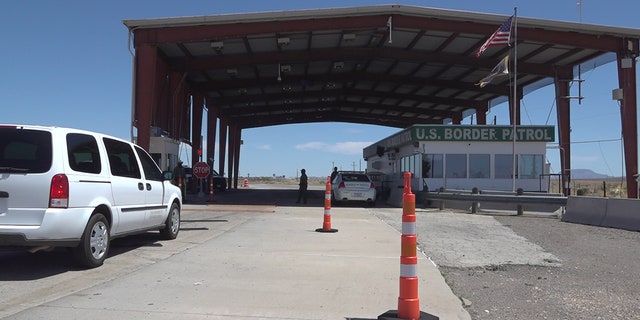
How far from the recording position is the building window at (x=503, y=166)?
24297 millimetres

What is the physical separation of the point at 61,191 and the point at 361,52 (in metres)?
22.6

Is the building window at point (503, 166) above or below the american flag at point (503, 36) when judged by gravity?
below

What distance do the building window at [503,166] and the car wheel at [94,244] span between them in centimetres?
2003

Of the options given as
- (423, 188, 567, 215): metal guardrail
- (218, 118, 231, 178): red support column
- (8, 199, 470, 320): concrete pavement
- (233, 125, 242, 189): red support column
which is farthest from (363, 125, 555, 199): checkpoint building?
(233, 125, 242, 189): red support column

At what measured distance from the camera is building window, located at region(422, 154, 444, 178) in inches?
957

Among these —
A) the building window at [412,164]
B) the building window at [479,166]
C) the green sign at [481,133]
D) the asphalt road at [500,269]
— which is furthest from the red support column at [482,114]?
the asphalt road at [500,269]

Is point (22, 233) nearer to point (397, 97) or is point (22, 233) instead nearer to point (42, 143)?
point (42, 143)

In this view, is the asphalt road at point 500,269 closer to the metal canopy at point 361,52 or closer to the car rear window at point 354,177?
the car rear window at point 354,177

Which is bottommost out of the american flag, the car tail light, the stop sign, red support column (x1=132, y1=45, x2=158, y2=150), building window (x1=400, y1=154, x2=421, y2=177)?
the car tail light

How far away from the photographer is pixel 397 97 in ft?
135

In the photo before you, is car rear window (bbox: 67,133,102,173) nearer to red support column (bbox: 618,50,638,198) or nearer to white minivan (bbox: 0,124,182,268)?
white minivan (bbox: 0,124,182,268)

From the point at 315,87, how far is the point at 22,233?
3344cm

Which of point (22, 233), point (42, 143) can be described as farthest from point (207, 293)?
point (42, 143)

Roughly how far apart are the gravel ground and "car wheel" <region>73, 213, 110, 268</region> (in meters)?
4.87
